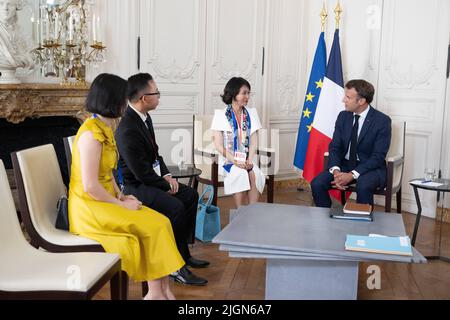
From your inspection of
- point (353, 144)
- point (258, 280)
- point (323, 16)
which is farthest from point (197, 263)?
point (323, 16)

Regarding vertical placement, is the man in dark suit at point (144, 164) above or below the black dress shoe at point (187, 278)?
above

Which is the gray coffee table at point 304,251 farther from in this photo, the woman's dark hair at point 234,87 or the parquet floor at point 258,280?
the woman's dark hair at point 234,87

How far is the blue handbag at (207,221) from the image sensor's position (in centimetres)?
395

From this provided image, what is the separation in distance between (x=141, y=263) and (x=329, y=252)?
0.87 m

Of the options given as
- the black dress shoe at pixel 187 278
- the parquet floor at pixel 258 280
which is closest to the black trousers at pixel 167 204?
the black dress shoe at pixel 187 278

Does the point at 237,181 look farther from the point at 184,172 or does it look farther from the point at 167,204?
the point at 167,204

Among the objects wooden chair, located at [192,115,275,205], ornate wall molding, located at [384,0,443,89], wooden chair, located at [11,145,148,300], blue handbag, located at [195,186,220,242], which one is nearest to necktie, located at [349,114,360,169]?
wooden chair, located at [192,115,275,205]

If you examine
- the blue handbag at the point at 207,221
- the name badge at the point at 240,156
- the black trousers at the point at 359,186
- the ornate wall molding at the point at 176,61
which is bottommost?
the blue handbag at the point at 207,221

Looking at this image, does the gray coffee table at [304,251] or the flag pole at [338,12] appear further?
the flag pole at [338,12]

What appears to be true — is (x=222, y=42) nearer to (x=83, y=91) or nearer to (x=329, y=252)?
(x=83, y=91)

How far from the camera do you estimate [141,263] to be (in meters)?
2.50

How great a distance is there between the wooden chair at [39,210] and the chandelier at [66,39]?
6.73 ft

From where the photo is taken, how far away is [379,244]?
2418 millimetres
